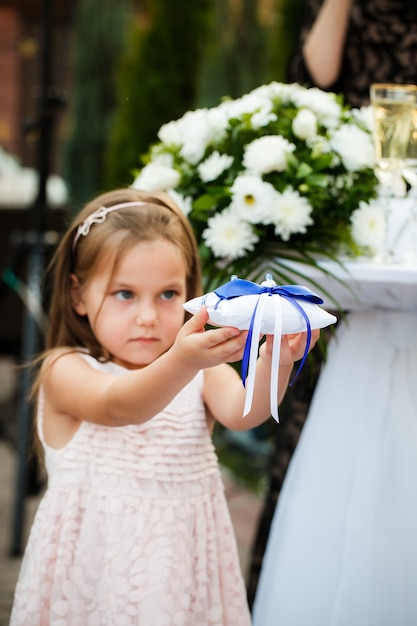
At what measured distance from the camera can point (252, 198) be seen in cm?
233

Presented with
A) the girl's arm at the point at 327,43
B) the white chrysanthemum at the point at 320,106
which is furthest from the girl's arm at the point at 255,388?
the girl's arm at the point at 327,43

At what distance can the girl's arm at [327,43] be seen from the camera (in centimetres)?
285

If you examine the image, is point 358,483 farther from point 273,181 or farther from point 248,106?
point 248,106

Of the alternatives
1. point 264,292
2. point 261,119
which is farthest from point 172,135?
point 264,292

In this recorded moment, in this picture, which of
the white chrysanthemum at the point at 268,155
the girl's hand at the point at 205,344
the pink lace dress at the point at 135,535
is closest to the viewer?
the girl's hand at the point at 205,344

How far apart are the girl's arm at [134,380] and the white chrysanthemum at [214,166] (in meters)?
0.55

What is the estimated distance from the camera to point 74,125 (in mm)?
8219

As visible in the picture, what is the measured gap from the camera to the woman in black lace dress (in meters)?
2.88

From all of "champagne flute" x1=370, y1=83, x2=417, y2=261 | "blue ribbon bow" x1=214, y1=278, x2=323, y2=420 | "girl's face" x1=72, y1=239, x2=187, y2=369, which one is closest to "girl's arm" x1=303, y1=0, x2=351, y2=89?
"champagne flute" x1=370, y1=83, x2=417, y2=261

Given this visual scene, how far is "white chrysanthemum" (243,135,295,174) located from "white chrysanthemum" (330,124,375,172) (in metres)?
0.13

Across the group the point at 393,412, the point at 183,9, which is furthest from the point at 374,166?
the point at 183,9

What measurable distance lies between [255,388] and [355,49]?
1404mm

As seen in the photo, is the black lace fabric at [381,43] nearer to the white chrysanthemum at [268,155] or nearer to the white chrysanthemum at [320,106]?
the white chrysanthemum at [320,106]

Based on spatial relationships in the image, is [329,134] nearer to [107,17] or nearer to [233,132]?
[233,132]
